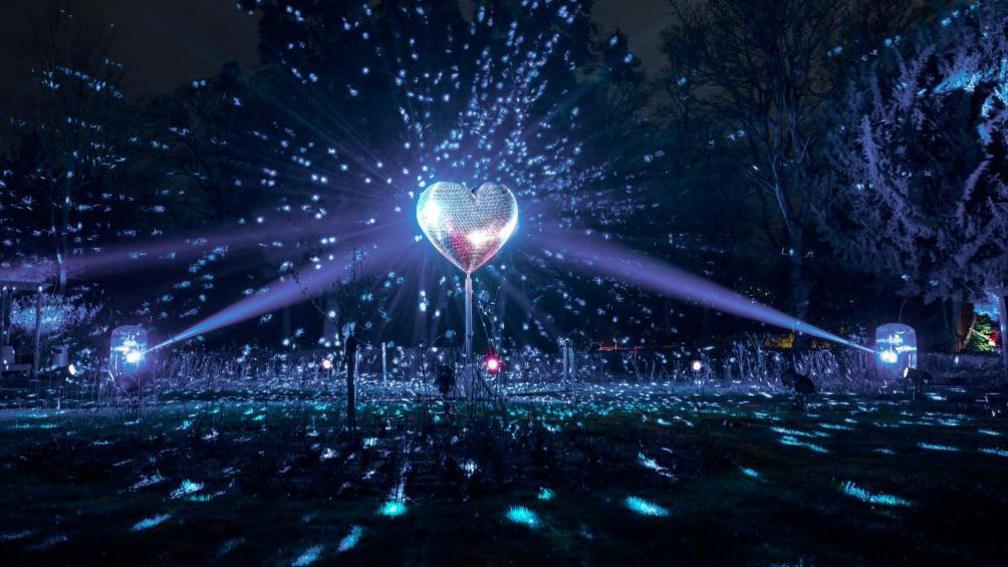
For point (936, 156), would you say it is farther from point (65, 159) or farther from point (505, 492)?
point (65, 159)

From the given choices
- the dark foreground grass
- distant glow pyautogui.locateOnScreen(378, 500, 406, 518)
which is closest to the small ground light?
the dark foreground grass

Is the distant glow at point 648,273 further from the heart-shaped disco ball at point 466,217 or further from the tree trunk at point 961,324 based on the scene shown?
the heart-shaped disco ball at point 466,217

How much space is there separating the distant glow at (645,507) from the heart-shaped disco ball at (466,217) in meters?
7.54

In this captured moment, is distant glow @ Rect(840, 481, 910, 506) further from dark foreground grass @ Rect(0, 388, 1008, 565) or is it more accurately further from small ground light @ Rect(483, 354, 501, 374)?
small ground light @ Rect(483, 354, 501, 374)

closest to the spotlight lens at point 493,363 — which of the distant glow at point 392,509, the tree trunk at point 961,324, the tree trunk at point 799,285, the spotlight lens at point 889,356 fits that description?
the distant glow at point 392,509

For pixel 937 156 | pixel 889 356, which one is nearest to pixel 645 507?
pixel 937 156

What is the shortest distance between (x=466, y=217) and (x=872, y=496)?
806cm

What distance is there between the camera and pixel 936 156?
1498 cm

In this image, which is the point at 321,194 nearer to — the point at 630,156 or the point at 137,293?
the point at 137,293

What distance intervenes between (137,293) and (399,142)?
504 inches

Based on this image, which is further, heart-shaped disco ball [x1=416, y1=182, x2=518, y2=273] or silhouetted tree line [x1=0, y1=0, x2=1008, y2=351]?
silhouetted tree line [x1=0, y1=0, x2=1008, y2=351]

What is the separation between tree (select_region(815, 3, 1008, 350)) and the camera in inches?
533

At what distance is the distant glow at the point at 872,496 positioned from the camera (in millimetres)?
4786

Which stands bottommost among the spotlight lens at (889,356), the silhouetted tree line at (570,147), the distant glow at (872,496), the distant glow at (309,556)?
the distant glow at (872,496)
